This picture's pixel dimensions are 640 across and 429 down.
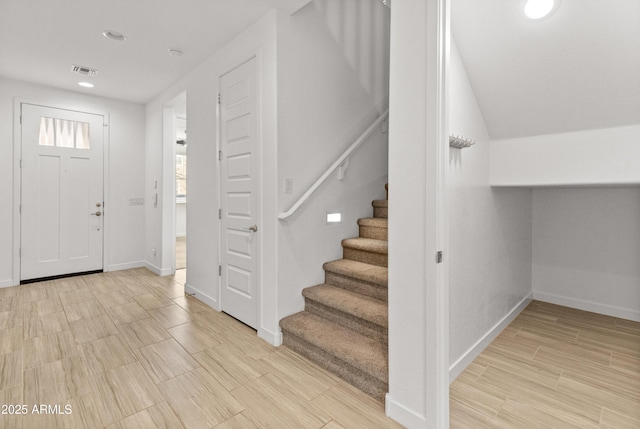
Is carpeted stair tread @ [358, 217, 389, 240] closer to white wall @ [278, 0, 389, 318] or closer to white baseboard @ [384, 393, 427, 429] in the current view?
white wall @ [278, 0, 389, 318]

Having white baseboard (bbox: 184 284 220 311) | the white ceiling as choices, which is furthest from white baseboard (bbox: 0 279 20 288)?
the white ceiling

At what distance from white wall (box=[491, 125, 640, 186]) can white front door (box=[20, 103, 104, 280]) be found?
16.6 feet

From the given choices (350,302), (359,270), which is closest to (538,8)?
(359,270)

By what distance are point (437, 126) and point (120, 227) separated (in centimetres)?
494

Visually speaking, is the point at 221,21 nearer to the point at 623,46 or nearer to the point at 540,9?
the point at 540,9

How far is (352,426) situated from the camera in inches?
A: 63.3

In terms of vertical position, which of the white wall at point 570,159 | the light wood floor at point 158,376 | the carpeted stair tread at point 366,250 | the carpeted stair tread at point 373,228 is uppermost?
the white wall at point 570,159

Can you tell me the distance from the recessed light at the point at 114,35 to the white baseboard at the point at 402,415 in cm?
353

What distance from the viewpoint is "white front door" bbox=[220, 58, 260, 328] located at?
2686 millimetres

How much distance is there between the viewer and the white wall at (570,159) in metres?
1.97

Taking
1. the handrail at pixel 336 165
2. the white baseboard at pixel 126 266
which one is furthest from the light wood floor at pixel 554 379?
the white baseboard at pixel 126 266

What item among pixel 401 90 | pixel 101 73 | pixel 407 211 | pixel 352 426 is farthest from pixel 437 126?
pixel 101 73

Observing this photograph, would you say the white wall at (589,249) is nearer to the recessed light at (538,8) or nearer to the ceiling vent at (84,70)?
the recessed light at (538,8)

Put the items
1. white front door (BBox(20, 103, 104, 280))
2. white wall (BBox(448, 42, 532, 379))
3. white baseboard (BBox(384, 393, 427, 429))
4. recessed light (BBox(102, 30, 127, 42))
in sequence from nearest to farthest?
white baseboard (BBox(384, 393, 427, 429)) < white wall (BBox(448, 42, 532, 379)) < recessed light (BBox(102, 30, 127, 42)) < white front door (BBox(20, 103, 104, 280))
